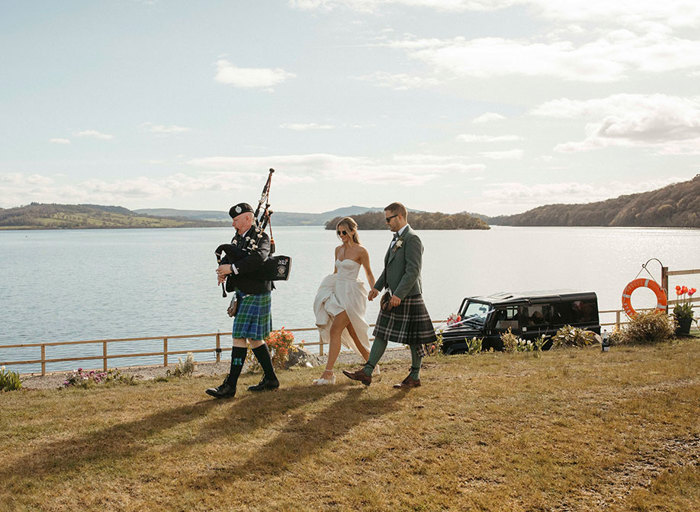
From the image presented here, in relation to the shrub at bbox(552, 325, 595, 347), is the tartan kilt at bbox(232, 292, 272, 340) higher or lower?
higher

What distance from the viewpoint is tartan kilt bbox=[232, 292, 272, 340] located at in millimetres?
6941

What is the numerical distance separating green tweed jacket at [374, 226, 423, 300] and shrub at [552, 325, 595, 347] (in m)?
7.23

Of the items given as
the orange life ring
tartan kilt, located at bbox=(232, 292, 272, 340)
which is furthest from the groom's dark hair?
the orange life ring

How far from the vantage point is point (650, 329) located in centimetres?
1255

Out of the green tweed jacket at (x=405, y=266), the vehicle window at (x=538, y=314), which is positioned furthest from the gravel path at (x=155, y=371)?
the green tweed jacket at (x=405, y=266)

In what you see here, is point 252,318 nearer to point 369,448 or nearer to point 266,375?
point 266,375

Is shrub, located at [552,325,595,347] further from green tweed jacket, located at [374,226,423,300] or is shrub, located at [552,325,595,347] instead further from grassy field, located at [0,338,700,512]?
green tweed jacket, located at [374,226,423,300]

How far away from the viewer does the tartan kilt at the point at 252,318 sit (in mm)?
6941

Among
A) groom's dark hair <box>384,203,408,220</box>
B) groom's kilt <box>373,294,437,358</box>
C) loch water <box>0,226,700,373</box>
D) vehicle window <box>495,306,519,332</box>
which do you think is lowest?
loch water <box>0,226,700,373</box>

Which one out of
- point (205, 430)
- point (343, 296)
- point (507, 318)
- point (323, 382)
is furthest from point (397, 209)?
point (507, 318)

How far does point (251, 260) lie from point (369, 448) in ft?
8.86

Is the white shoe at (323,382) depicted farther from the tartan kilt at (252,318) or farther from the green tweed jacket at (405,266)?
the green tweed jacket at (405,266)

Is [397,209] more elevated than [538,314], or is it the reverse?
[397,209]

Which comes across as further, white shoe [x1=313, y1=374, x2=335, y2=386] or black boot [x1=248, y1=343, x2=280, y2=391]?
white shoe [x1=313, y1=374, x2=335, y2=386]
